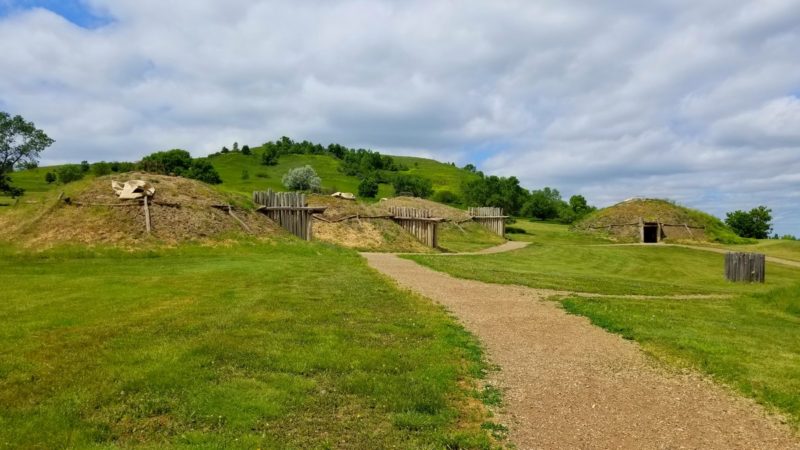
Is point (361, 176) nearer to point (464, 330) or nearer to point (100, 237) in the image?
point (100, 237)

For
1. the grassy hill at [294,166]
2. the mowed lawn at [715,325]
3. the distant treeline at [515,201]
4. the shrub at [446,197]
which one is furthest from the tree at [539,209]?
the mowed lawn at [715,325]

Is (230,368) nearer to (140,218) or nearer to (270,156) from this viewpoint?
(140,218)

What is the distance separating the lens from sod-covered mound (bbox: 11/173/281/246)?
25281 millimetres

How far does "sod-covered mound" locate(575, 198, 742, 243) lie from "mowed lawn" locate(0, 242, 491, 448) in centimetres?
5495

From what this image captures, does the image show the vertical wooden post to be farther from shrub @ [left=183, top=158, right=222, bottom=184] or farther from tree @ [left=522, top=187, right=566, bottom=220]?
tree @ [left=522, top=187, right=566, bottom=220]

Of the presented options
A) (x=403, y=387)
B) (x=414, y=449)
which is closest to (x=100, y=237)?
(x=403, y=387)

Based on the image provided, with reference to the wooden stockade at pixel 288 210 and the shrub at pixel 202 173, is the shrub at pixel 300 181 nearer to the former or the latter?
the shrub at pixel 202 173

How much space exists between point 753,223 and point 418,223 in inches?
2184

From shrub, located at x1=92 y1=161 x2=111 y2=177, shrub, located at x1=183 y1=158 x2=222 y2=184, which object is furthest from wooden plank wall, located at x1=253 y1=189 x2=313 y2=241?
shrub, located at x1=183 y1=158 x2=222 y2=184

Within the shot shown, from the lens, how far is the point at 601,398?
7816mm

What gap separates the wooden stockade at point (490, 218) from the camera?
62.8m

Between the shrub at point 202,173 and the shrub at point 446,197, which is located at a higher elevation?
the shrub at point 202,173

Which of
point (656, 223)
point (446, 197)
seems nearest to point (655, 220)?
point (656, 223)

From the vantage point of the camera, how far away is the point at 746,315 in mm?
15992
